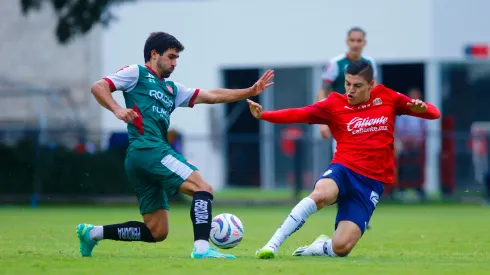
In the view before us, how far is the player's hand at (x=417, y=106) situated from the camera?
380 inches

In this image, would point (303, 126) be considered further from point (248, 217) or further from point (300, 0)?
point (248, 217)

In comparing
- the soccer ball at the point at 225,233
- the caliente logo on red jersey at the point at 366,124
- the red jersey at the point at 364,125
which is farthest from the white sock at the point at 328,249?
the caliente logo on red jersey at the point at 366,124

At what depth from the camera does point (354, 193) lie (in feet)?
31.7

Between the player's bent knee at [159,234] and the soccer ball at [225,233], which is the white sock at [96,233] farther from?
the soccer ball at [225,233]

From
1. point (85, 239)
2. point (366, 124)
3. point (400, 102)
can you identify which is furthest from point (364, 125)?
point (85, 239)

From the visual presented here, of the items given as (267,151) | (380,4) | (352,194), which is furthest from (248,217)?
(380,4)

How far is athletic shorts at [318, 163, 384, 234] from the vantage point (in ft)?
31.5

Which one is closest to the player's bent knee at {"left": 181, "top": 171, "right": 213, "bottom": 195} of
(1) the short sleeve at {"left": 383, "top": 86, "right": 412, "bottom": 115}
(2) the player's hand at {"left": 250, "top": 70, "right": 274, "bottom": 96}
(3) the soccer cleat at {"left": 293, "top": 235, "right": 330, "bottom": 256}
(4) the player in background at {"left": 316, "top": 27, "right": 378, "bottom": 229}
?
(2) the player's hand at {"left": 250, "top": 70, "right": 274, "bottom": 96}

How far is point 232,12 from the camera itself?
91.2ft

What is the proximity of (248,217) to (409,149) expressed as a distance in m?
5.94

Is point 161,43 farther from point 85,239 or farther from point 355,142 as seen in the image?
point 355,142

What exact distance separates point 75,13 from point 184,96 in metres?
13.7

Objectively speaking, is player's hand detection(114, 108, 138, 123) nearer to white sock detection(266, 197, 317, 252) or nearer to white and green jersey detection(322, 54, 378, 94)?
white sock detection(266, 197, 317, 252)

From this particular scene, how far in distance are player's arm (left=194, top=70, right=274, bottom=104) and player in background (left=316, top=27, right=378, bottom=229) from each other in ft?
12.7
